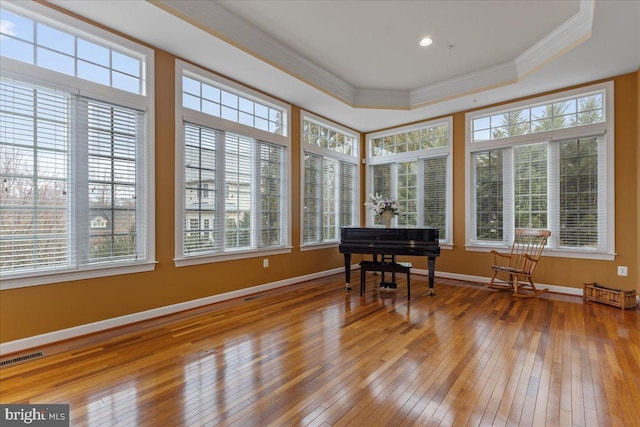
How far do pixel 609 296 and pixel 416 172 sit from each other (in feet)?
11.4

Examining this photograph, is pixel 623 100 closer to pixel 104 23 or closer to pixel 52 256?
pixel 104 23

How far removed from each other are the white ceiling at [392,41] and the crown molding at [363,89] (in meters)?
0.01

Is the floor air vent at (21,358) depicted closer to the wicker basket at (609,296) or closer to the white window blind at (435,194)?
the white window blind at (435,194)

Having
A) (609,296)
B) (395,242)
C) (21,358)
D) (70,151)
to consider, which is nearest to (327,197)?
(395,242)

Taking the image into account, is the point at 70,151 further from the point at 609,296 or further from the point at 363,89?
the point at 609,296

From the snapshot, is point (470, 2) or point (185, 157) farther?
point (185, 157)

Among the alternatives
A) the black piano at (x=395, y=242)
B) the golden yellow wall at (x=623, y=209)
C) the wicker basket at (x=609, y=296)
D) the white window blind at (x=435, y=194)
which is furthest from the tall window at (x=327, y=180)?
the wicker basket at (x=609, y=296)

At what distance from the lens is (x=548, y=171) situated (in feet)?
15.8

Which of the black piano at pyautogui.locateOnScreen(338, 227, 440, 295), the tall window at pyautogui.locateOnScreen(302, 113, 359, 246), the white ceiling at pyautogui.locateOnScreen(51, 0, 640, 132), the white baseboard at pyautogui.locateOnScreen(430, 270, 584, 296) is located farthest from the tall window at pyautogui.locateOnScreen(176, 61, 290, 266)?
the white baseboard at pyautogui.locateOnScreen(430, 270, 584, 296)

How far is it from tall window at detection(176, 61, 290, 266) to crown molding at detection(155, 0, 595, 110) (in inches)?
30.4

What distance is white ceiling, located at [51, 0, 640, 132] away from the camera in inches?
123

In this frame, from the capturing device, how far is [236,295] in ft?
14.3

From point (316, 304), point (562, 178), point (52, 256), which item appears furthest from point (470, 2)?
point (52, 256)

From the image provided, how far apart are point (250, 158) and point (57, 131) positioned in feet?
7.45
